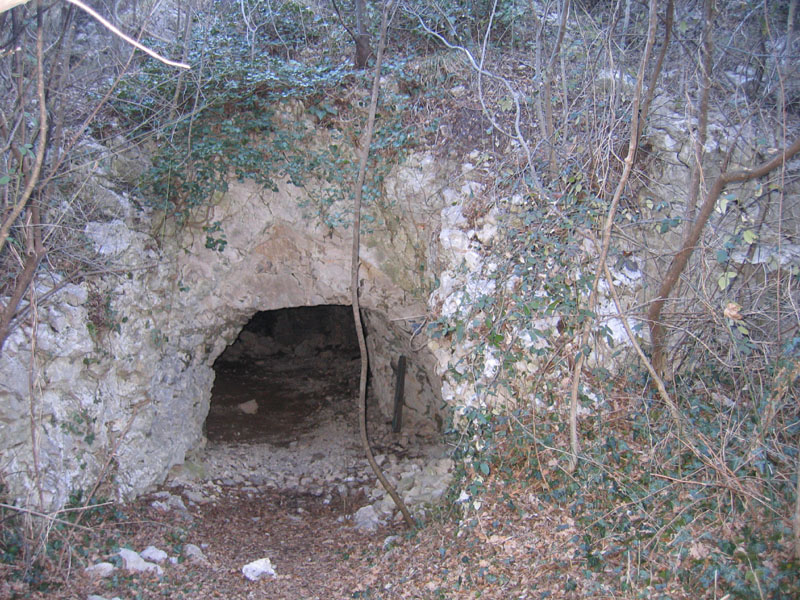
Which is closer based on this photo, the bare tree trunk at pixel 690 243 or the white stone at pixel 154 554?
the bare tree trunk at pixel 690 243

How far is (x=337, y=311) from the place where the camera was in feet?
36.5

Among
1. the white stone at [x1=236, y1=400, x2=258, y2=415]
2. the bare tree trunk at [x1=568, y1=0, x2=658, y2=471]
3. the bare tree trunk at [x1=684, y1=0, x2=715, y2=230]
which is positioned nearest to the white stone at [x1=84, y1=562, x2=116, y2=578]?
the bare tree trunk at [x1=568, y1=0, x2=658, y2=471]

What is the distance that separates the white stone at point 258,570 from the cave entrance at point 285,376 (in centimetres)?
281

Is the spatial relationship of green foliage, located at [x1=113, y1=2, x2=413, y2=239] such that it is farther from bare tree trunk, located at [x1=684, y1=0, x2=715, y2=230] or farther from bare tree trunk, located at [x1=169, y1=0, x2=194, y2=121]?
bare tree trunk, located at [x1=684, y1=0, x2=715, y2=230]

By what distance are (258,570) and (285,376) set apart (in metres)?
5.81

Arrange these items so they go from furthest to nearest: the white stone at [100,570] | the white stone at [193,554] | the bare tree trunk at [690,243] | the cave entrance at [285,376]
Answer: the cave entrance at [285,376], the white stone at [193,554], the white stone at [100,570], the bare tree trunk at [690,243]

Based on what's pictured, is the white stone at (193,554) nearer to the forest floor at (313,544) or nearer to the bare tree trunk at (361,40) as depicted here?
the forest floor at (313,544)

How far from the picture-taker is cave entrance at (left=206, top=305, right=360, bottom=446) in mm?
8039

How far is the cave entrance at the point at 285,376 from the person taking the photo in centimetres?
804

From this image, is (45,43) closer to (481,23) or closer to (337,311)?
(481,23)

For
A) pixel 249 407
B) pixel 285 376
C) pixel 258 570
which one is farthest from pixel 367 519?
pixel 285 376

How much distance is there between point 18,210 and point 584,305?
3.95 meters

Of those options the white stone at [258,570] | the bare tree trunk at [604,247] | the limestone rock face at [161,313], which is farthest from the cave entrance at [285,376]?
the bare tree trunk at [604,247]

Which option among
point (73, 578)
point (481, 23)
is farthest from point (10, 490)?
point (481, 23)
